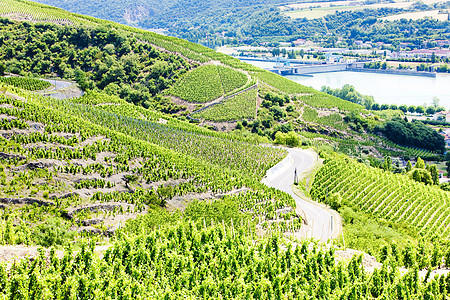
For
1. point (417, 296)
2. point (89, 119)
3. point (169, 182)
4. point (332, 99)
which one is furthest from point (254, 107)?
point (417, 296)

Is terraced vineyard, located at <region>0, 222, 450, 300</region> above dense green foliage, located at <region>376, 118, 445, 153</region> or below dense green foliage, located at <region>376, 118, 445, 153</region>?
above

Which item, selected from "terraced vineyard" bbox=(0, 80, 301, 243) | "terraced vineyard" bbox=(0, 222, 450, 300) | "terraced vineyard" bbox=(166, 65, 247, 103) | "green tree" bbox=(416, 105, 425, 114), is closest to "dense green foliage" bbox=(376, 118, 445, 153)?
"green tree" bbox=(416, 105, 425, 114)

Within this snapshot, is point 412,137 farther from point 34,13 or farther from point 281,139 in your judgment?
point 34,13

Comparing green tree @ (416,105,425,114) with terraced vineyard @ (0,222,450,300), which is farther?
green tree @ (416,105,425,114)

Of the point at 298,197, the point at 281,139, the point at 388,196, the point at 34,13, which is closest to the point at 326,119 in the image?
the point at 281,139

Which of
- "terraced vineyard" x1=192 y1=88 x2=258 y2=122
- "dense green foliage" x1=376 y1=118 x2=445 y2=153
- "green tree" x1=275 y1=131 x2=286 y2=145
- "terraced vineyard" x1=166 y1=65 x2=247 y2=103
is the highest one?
"terraced vineyard" x1=166 y1=65 x2=247 y2=103

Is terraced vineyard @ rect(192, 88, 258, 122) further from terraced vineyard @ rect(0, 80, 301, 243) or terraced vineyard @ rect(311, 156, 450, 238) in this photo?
terraced vineyard @ rect(311, 156, 450, 238)

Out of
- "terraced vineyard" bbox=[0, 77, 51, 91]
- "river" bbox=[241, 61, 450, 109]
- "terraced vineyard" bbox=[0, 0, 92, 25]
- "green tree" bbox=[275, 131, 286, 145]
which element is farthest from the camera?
"river" bbox=[241, 61, 450, 109]

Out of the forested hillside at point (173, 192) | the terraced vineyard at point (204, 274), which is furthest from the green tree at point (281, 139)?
the terraced vineyard at point (204, 274)
